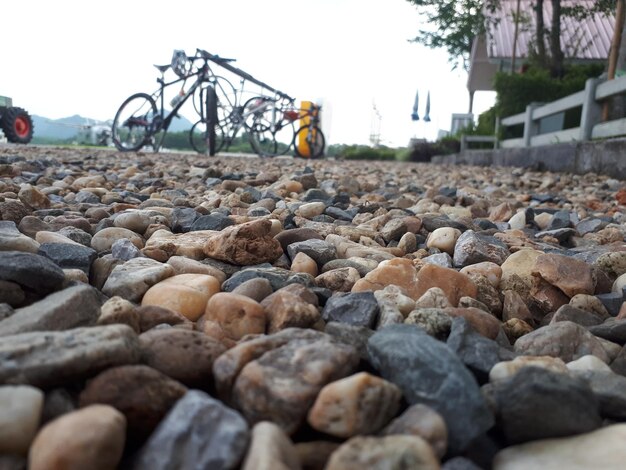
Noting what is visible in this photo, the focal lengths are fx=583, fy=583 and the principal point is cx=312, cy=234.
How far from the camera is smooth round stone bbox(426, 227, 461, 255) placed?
6.35ft

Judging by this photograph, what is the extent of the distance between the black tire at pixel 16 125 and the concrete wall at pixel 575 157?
8318mm

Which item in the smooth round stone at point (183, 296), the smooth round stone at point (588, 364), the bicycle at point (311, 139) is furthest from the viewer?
the bicycle at point (311, 139)

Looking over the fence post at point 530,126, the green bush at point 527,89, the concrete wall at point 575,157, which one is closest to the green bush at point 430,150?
the green bush at point 527,89

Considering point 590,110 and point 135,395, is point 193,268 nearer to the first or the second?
point 135,395

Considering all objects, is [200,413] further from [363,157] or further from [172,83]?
[363,157]

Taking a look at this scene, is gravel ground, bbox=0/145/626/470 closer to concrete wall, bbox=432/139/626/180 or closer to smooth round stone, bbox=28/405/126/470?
smooth round stone, bbox=28/405/126/470

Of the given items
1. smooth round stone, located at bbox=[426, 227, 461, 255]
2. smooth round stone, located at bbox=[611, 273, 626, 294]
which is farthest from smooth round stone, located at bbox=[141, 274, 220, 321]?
smooth round stone, located at bbox=[611, 273, 626, 294]

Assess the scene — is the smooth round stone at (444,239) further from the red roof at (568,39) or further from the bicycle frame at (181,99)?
the red roof at (568,39)

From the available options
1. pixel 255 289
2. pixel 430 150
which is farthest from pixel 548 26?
pixel 255 289

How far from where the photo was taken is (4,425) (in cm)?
64

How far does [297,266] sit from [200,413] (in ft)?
3.08

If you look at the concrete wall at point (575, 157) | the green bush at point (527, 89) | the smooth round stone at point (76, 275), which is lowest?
the smooth round stone at point (76, 275)

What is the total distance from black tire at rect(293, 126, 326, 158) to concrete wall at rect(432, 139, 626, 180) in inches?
137

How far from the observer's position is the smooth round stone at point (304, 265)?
5.27 feet
